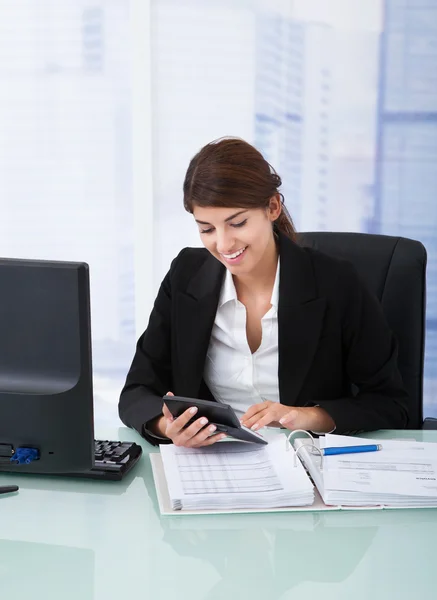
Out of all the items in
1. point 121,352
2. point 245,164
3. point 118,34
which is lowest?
point 121,352

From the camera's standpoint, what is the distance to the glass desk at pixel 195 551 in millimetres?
952

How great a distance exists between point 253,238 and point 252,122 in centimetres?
149

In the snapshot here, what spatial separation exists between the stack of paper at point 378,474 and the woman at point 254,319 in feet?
0.85

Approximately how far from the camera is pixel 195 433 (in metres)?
1.32

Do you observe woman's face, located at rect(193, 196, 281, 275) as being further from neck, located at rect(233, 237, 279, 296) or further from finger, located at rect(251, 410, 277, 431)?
finger, located at rect(251, 410, 277, 431)

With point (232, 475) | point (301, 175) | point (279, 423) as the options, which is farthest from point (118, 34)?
point (232, 475)

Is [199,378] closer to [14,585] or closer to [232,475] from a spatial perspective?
[232,475]

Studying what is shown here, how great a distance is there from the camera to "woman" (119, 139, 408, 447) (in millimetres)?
1628

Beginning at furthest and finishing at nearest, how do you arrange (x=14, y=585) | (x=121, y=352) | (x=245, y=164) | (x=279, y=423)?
(x=121, y=352) < (x=245, y=164) < (x=279, y=423) < (x=14, y=585)

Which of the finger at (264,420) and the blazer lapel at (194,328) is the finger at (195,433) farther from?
the blazer lapel at (194,328)

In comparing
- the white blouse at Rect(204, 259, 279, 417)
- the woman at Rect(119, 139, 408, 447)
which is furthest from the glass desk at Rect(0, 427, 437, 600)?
the white blouse at Rect(204, 259, 279, 417)

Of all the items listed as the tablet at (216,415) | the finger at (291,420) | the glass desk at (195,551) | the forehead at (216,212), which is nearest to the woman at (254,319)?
the forehead at (216,212)

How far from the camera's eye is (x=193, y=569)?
100 centimetres

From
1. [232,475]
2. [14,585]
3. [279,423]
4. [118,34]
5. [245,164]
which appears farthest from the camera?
[118,34]
